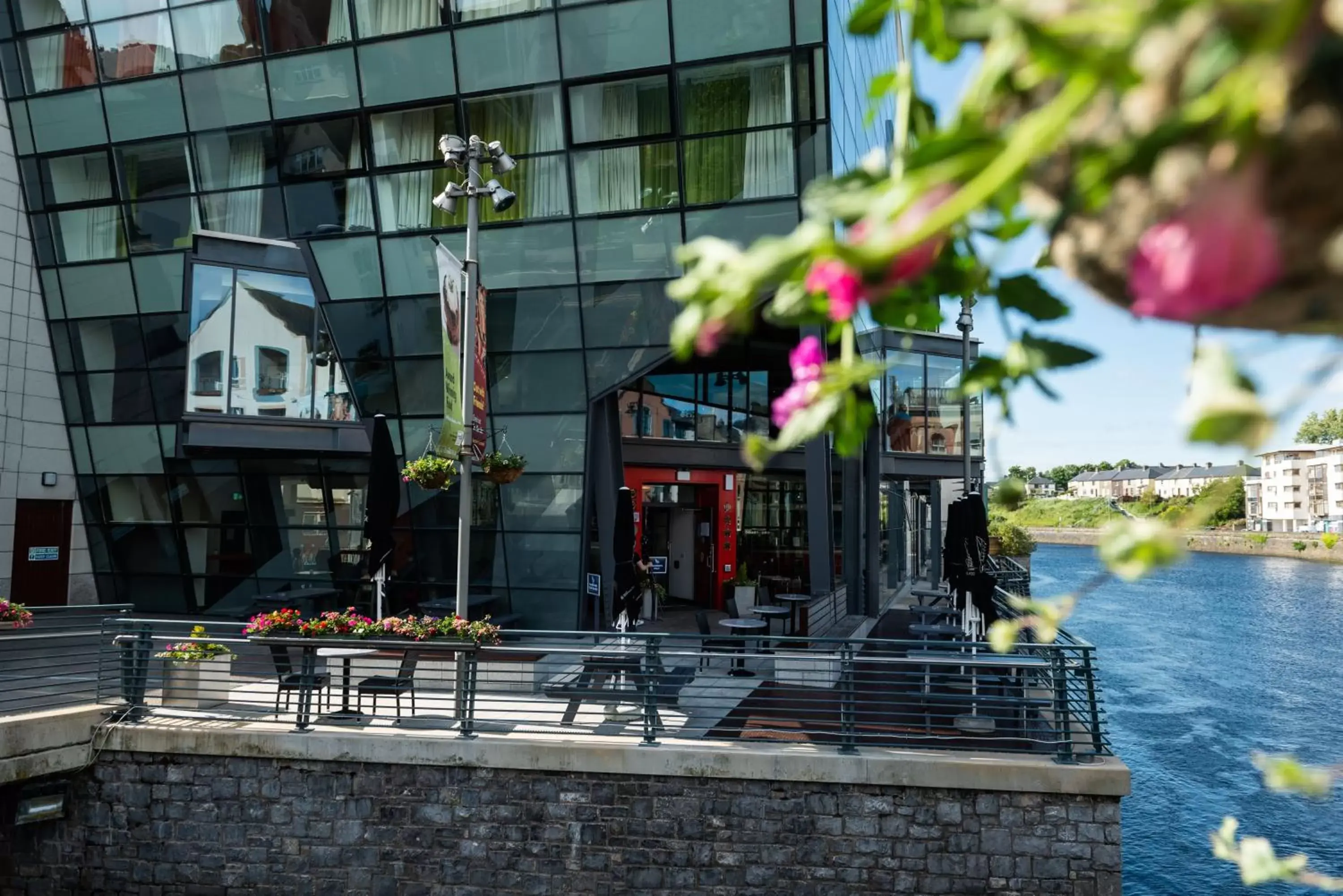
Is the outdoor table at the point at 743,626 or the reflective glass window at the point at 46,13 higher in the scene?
the reflective glass window at the point at 46,13

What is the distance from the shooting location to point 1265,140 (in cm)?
81

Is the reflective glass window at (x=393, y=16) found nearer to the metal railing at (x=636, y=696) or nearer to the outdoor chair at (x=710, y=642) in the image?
the metal railing at (x=636, y=696)

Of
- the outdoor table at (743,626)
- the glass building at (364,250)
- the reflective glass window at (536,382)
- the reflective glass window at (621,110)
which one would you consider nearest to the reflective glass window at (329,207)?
the glass building at (364,250)

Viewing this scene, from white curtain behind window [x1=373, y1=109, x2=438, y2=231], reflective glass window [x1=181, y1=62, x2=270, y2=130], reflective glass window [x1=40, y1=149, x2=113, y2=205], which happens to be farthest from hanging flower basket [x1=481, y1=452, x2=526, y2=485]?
reflective glass window [x1=40, y1=149, x2=113, y2=205]

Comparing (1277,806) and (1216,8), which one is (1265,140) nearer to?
(1216,8)

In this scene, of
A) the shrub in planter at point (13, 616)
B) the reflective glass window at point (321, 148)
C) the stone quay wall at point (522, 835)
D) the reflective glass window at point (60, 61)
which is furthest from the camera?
the reflective glass window at point (60, 61)

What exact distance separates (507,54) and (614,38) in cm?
183

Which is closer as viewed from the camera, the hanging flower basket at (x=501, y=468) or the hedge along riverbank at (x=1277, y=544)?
the hanging flower basket at (x=501, y=468)

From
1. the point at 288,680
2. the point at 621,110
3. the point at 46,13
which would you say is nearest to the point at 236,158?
the point at 46,13

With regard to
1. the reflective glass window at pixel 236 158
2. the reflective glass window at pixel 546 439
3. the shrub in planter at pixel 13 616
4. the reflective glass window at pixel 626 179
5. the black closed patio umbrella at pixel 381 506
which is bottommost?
the shrub in planter at pixel 13 616

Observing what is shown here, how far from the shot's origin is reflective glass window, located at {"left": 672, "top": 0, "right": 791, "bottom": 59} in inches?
526

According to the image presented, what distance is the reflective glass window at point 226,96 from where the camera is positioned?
15867mm

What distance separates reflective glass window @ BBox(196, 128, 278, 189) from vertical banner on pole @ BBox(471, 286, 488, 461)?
6736 mm

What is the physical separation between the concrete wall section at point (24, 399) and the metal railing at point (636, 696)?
8.93 m
